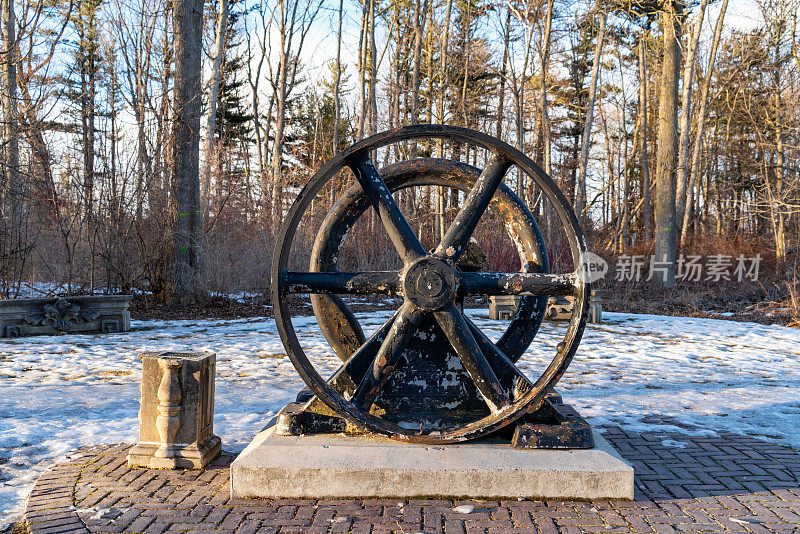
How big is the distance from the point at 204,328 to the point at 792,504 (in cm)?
879

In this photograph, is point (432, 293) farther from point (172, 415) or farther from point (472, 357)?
point (172, 415)

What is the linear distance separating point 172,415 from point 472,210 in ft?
7.28

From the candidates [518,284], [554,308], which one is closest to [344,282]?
[518,284]

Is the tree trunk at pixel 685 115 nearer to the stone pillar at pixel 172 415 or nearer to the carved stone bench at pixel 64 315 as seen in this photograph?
the carved stone bench at pixel 64 315

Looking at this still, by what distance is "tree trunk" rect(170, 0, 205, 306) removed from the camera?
1188 cm

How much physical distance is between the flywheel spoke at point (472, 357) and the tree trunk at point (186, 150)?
9813 millimetres

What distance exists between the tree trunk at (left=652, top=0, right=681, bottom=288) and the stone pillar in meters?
15.0

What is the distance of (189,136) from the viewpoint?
11984 millimetres

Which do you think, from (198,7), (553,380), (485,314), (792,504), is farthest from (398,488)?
(198,7)

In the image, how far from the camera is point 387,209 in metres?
3.41

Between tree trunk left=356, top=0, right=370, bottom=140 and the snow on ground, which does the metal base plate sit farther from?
tree trunk left=356, top=0, right=370, bottom=140

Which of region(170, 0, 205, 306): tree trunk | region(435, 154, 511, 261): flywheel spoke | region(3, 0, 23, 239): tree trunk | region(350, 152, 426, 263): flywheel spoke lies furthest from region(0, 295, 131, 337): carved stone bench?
region(435, 154, 511, 261): flywheel spoke

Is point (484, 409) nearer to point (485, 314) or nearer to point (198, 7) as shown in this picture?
point (485, 314)

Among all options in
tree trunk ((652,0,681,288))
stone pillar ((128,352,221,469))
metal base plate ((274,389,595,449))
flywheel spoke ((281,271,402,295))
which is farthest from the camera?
tree trunk ((652,0,681,288))
